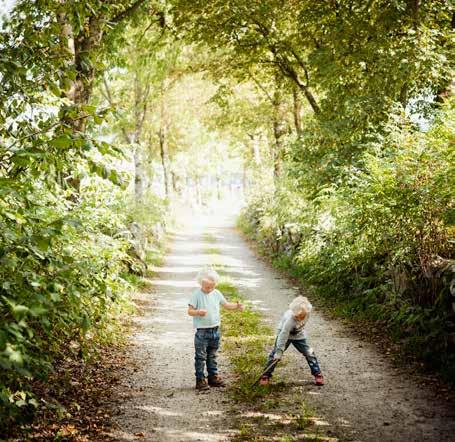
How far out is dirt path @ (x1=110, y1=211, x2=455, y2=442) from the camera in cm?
537

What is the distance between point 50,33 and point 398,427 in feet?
19.0

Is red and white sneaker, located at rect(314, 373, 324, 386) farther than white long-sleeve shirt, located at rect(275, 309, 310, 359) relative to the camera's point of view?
Yes

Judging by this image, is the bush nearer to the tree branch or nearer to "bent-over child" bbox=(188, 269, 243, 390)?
"bent-over child" bbox=(188, 269, 243, 390)

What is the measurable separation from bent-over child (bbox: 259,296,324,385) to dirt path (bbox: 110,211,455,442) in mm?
355

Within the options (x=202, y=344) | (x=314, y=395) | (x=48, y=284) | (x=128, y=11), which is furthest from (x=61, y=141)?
(x=128, y=11)

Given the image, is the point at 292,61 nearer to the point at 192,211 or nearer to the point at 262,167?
the point at 262,167

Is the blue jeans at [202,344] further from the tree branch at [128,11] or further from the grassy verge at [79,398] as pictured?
the tree branch at [128,11]

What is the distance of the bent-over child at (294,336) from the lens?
6.48 metres

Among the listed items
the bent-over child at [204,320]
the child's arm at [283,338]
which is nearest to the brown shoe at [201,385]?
the bent-over child at [204,320]

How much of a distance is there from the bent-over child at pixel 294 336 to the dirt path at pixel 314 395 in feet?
1.16

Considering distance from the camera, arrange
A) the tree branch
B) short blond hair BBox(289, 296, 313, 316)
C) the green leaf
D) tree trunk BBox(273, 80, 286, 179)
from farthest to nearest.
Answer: tree trunk BBox(273, 80, 286, 179) → the tree branch → short blond hair BBox(289, 296, 313, 316) → the green leaf

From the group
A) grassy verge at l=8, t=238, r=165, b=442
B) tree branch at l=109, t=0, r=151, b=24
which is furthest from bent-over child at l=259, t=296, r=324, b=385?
tree branch at l=109, t=0, r=151, b=24

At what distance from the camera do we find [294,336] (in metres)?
6.64

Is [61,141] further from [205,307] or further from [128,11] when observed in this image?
[128,11]
